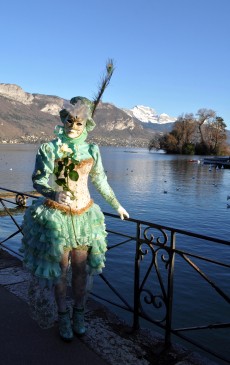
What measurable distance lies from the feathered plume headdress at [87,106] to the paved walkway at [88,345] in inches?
76.7

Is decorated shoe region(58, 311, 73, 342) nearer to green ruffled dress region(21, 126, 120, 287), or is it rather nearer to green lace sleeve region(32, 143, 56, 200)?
green ruffled dress region(21, 126, 120, 287)

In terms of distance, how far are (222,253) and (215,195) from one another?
48.8 ft

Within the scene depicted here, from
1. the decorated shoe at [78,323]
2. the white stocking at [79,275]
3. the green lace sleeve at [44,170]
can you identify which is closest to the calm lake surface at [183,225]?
the decorated shoe at [78,323]

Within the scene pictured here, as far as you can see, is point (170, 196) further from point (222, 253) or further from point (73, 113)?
point (73, 113)

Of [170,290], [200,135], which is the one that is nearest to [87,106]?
[170,290]

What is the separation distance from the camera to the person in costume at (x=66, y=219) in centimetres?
306

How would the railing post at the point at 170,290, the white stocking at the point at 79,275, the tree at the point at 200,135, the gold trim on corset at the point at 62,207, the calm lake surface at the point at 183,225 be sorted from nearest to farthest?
the gold trim on corset at the point at 62,207
the white stocking at the point at 79,275
the railing post at the point at 170,290
the calm lake surface at the point at 183,225
the tree at the point at 200,135

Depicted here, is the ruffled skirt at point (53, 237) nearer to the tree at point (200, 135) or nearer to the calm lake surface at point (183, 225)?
the calm lake surface at point (183, 225)

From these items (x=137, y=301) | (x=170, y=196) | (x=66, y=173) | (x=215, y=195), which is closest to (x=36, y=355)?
(x=137, y=301)

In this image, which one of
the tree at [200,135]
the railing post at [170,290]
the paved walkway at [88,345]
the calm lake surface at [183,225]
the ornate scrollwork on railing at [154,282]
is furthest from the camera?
the tree at [200,135]

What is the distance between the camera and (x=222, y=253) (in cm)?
1113

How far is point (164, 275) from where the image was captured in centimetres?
929

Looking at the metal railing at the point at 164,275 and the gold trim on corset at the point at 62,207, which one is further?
the metal railing at the point at 164,275

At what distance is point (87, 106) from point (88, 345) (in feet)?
7.01
